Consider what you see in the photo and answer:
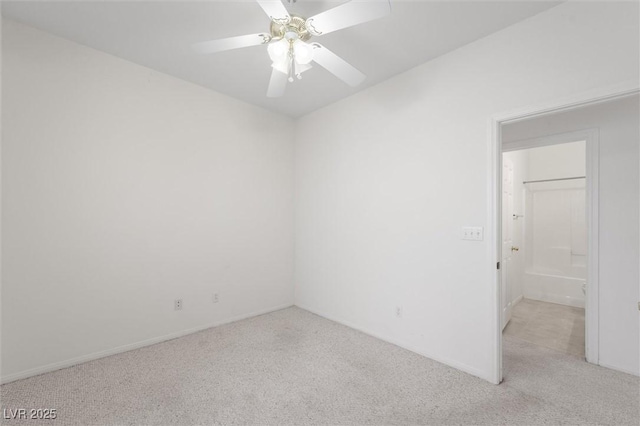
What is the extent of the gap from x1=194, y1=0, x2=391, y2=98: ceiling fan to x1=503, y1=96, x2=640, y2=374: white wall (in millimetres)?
2243

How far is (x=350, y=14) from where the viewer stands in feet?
4.56

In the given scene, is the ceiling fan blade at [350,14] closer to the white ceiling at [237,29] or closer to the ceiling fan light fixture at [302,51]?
the ceiling fan light fixture at [302,51]

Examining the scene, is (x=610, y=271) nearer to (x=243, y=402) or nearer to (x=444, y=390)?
(x=444, y=390)

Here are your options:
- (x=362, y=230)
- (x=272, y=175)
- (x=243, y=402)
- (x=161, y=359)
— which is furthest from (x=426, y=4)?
(x=161, y=359)

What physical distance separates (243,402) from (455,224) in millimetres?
2108

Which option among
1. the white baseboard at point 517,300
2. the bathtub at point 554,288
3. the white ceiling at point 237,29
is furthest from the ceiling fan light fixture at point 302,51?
the bathtub at point 554,288

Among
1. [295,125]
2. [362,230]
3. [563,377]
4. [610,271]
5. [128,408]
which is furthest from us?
[295,125]

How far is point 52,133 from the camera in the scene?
7.23 feet

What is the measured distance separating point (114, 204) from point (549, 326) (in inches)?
191

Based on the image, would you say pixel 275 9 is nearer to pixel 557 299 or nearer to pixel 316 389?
pixel 316 389

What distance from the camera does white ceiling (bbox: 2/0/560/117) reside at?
187cm

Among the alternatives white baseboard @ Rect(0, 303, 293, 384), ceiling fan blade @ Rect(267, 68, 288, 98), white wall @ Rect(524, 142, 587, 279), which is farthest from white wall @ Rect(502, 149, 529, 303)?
white baseboard @ Rect(0, 303, 293, 384)

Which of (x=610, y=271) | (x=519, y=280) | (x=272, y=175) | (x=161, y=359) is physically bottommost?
(x=161, y=359)

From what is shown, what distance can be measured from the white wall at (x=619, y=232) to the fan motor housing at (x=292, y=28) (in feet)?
8.40
